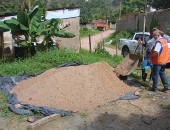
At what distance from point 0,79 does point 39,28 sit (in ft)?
11.8

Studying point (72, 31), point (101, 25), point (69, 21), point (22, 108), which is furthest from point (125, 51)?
point (101, 25)

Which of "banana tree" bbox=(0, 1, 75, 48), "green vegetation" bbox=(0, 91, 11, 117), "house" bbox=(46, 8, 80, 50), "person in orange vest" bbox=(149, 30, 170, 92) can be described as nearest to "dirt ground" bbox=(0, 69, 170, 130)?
"green vegetation" bbox=(0, 91, 11, 117)

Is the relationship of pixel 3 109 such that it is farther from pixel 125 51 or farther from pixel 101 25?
pixel 101 25

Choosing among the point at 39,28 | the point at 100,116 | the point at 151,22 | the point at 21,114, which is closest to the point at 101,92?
the point at 100,116

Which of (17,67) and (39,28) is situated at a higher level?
(39,28)

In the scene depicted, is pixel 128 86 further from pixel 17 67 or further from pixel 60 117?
pixel 17 67

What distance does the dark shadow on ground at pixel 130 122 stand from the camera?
6.02m

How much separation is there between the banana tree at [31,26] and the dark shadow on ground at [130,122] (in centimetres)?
654

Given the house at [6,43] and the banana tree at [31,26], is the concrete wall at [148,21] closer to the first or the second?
the banana tree at [31,26]

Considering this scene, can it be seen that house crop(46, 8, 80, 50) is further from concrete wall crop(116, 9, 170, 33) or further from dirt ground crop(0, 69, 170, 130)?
dirt ground crop(0, 69, 170, 130)

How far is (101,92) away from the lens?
7812 millimetres

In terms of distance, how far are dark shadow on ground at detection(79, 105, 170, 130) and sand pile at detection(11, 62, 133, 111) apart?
2.53 ft

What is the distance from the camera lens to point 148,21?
26578 millimetres

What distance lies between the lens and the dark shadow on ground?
602 cm
